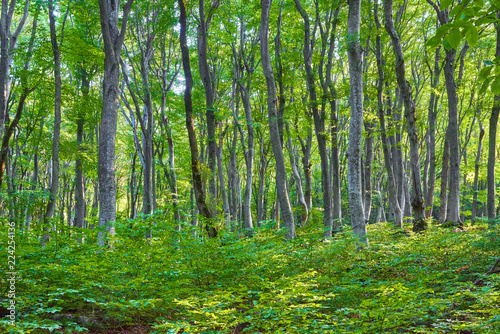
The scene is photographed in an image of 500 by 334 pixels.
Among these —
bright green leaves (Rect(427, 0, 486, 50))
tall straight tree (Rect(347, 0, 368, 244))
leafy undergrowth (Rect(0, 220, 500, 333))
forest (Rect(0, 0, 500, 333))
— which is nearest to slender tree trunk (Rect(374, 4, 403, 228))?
forest (Rect(0, 0, 500, 333))

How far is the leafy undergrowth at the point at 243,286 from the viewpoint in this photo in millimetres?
3139

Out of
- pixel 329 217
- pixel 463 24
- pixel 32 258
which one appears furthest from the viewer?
pixel 329 217

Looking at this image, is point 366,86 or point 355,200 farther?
point 366,86

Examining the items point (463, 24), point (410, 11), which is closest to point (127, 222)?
point (463, 24)

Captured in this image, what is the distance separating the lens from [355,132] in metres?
7.77

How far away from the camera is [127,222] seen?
5949mm

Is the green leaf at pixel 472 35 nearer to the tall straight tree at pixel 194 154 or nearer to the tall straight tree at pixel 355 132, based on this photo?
the tall straight tree at pixel 355 132

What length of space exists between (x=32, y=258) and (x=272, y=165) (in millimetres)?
23722

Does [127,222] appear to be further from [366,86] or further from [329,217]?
[366,86]

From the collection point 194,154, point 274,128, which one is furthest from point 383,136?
point 194,154

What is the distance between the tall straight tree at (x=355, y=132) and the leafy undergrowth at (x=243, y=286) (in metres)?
0.86

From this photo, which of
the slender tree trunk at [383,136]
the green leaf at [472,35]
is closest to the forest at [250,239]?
the green leaf at [472,35]

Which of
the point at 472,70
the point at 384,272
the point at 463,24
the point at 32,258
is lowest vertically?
the point at 384,272

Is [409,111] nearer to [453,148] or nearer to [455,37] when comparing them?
[453,148]
